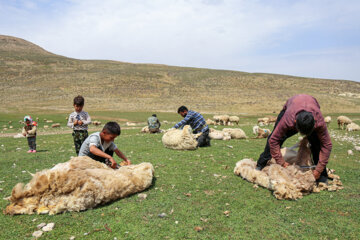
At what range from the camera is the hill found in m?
54.5

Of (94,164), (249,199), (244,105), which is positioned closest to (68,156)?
(94,164)

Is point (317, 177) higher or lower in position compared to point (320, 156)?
lower

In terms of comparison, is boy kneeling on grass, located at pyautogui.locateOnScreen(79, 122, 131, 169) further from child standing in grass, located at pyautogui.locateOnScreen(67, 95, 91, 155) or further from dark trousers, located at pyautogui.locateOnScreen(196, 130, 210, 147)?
dark trousers, located at pyautogui.locateOnScreen(196, 130, 210, 147)

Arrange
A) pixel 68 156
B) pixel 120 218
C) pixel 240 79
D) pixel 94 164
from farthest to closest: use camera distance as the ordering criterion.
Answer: pixel 240 79
pixel 68 156
pixel 94 164
pixel 120 218

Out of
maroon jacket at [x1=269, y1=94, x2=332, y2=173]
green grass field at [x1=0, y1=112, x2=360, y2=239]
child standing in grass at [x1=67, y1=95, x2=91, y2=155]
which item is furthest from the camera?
child standing in grass at [x1=67, y1=95, x2=91, y2=155]

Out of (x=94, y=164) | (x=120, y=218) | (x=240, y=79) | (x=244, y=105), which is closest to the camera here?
(x=120, y=218)

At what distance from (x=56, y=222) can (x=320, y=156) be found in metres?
5.93

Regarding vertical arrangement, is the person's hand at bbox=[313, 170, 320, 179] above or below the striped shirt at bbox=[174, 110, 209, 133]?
below

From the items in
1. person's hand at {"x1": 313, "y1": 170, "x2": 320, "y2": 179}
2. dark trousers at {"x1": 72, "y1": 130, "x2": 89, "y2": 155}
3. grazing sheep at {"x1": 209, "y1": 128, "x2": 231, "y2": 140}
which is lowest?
grazing sheep at {"x1": 209, "y1": 128, "x2": 231, "y2": 140}

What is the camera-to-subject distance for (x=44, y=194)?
5.11 m

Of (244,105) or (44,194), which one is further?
(244,105)

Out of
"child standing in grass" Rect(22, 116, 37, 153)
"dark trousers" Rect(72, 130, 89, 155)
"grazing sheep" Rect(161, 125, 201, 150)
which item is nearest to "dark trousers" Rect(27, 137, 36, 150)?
"child standing in grass" Rect(22, 116, 37, 153)

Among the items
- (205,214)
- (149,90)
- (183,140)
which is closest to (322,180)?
(205,214)

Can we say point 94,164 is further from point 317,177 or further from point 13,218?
point 317,177
